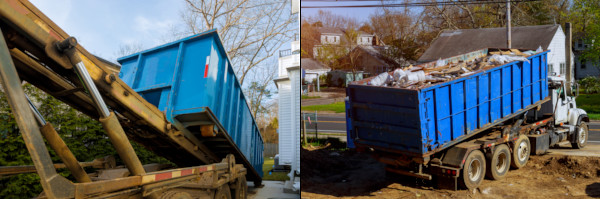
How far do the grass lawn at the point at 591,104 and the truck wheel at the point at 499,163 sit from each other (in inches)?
448

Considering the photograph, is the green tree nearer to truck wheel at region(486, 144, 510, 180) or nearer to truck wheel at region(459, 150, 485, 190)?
truck wheel at region(459, 150, 485, 190)

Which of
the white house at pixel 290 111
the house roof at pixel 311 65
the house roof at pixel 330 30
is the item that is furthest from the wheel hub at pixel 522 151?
the house roof at pixel 330 30

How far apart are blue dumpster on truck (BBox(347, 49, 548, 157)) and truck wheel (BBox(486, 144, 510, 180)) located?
19.8 inches

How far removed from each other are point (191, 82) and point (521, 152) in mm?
6734

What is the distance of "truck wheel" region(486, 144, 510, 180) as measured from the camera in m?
7.39

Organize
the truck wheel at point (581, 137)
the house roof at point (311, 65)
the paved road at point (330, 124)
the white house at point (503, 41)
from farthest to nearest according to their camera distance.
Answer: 1. the white house at point (503, 41)
2. the paved road at point (330, 124)
3. the house roof at point (311, 65)
4. the truck wheel at point (581, 137)

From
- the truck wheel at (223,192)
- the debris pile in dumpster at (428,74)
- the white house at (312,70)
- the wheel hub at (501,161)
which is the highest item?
the white house at (312,70)

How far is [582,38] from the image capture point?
65.1 ft

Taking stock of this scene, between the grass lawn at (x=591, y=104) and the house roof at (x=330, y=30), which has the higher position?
the house roof at (x=330, y=30)

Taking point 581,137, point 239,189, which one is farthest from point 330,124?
point 239,189

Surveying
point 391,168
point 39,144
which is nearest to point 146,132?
point 39,144

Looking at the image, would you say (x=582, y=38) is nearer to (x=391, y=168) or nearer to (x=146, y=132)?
(x=391, y=168)

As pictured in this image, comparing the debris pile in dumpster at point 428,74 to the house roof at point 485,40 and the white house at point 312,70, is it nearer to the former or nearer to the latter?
the white house at point 312,70

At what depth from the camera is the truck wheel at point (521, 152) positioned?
26.7 ft
